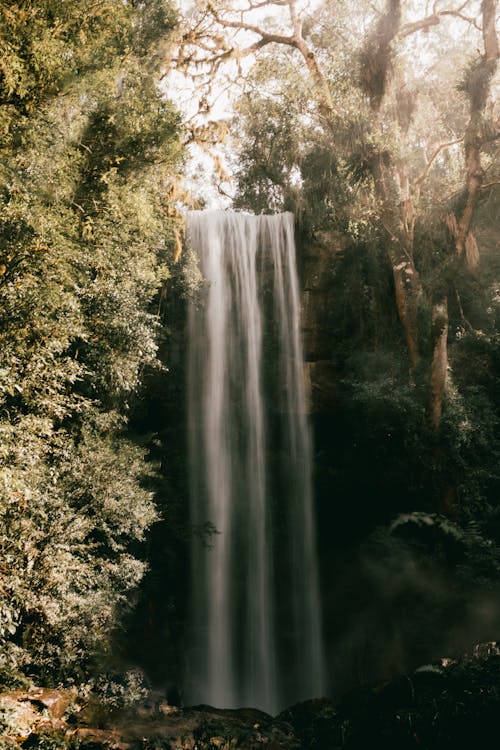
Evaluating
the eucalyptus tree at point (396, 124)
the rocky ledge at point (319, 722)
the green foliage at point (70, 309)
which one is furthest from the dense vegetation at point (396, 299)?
the green foliage at point (70, 309)

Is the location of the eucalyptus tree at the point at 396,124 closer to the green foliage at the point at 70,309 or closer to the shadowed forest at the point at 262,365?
the shadowed forest at the point at 262,365

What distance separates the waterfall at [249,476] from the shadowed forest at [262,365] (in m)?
0.26

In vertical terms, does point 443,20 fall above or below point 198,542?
above

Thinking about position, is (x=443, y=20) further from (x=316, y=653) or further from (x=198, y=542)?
(x=316, y=653)

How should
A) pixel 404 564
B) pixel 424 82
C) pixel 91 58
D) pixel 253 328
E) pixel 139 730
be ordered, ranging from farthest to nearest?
1. pixel 253 328
2. pixel 424 82
3. pixel 404 564
4. pixel 91 58
5. pixel 139 730

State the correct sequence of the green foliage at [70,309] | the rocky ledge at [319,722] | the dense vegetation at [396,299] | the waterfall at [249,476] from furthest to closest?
the waterfall at [249,476] < the dense vegetation at [396,299] < the green foliage at [70,309] < the rocky ledge at [319,722]

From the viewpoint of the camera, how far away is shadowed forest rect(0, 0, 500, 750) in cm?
812

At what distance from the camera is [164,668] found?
14336 mm

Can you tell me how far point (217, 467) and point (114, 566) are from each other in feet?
22.5

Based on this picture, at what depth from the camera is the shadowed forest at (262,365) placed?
8117mm

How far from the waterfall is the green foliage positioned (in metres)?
4.22

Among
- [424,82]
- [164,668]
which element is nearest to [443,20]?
[424,82]

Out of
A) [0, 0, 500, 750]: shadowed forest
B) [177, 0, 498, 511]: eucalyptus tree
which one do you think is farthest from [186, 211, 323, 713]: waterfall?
[177, 0, 498, 511]: eucalyptus tree

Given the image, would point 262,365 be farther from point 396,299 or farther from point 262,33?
point 262,33
